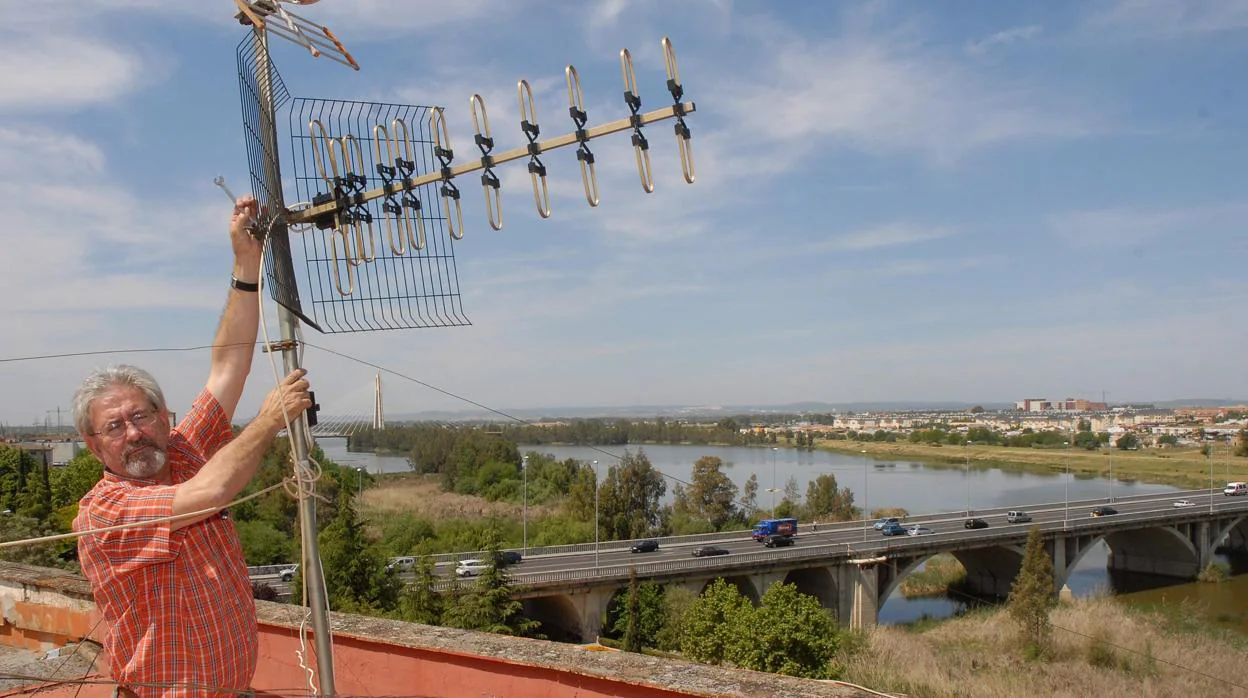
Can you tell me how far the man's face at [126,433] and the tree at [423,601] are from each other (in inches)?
680

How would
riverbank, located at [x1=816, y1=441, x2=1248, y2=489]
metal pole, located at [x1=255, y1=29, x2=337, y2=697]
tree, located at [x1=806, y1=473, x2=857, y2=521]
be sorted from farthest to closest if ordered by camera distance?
riverbank, located at [x1=816, y1=441, x2=1248, y2=489] → tree, located at [x1=806, y1=473, x2=857, y2=521] → metal pole, located at [x1=255, y1=29, x2=337, y2=697]

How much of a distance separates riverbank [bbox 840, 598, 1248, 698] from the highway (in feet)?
15.7

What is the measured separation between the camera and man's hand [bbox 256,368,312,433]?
1.80 m

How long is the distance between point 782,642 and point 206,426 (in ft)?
54.0

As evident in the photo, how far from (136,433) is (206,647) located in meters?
0.46

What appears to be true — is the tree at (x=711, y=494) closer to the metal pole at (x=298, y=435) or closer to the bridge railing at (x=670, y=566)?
the bridge railing at (x=670, y=566)

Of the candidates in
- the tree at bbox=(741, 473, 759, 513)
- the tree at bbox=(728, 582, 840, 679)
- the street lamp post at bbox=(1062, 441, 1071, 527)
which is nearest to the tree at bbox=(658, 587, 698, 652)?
the tree at bbox=(728, 582, 840, 679)

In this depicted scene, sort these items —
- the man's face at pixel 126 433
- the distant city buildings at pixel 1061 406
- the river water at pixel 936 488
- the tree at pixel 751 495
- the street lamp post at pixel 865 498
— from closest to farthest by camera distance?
the man's face at pixel 126 433, the river water at pixel 936 488, the street lamp post at pixel 865 498, the tree at pixel 751 495, the distant city buildings at pixel 1061 406

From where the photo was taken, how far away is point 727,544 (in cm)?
2994

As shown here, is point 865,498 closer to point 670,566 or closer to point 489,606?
point 670,566

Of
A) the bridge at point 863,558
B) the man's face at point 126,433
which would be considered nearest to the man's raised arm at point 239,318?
the man's face at point 126,433

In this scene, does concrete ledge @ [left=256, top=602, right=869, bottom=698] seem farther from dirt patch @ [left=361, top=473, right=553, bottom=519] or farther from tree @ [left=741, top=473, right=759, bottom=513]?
tree @ [left=741, top=473, right=759, bottom=513]

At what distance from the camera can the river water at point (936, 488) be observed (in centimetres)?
2848

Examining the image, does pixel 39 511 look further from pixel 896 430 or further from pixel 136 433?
pixel 896 430
